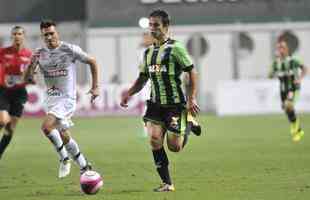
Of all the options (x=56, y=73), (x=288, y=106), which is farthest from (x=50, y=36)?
(x=288, y=106)

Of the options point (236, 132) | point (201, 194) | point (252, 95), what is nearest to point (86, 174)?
point (201, 194)

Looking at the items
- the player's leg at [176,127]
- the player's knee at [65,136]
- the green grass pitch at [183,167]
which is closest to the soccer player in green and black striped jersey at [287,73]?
the green grass pitch at [183,167]

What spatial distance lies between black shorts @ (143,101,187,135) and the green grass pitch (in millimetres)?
818

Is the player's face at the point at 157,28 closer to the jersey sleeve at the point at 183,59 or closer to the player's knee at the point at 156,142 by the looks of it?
the jersey sleeve at the point at 183,59

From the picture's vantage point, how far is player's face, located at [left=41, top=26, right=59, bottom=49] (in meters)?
14.0

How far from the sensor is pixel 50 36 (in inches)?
554

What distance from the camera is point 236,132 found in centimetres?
2700

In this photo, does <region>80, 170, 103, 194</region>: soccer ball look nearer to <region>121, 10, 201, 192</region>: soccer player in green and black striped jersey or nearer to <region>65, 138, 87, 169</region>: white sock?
<region>121, 10, 201, 192</region>: soccer player in green and black striped jersey

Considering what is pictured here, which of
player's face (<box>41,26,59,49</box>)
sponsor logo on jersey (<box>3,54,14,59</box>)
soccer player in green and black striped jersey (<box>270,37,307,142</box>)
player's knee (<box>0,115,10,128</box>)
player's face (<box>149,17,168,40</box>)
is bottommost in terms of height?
soccer player in green and black striped jersey (<box>270,37,307,142</box>)

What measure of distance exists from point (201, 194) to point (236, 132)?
14.3 m

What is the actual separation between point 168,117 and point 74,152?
155 cm

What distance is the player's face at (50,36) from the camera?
45.8ft

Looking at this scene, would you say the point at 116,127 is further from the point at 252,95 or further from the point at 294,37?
the point at 294,37

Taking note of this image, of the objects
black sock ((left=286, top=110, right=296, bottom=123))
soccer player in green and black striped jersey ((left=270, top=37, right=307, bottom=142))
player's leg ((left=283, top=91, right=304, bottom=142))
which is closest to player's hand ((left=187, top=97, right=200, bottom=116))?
player's leg ((left=283, top=91, right=304, bottom=142))
